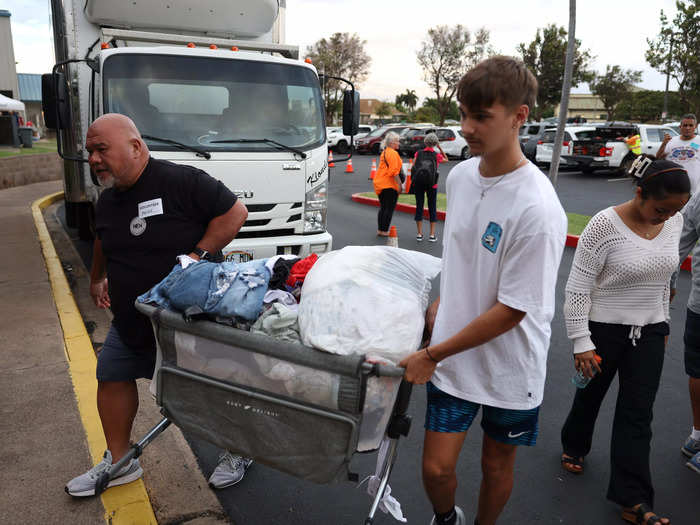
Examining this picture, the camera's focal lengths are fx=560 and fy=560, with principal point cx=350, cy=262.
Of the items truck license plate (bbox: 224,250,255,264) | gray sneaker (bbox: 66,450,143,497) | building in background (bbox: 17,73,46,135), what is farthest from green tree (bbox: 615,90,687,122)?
gray sneaker (bbox: 66,450,143,497)

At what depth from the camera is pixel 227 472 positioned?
2.85 meters

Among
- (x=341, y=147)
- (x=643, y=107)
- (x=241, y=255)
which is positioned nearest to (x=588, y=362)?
(x=241, y=255)

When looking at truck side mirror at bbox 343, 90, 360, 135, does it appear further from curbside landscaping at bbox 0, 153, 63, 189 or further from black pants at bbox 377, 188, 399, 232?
curbside landscaping at bbox 0, 153, 63, 189

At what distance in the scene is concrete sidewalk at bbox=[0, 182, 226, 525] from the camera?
2.60 metres

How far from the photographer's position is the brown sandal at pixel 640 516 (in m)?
2.52

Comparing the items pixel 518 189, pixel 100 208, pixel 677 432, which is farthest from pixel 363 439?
pixel 677 432

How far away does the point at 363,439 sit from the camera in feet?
5.80

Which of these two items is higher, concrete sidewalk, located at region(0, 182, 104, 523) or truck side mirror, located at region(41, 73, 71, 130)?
truck side mirror, located at region(41, 73, 71, 130)

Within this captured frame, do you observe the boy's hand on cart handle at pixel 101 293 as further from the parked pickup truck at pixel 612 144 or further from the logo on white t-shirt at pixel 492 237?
the parked pickup truck at pixel 612 144

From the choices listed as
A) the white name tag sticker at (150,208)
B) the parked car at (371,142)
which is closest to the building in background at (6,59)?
the parked car at (371,142)

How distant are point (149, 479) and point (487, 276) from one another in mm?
2082

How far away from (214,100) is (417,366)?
13.6 ft

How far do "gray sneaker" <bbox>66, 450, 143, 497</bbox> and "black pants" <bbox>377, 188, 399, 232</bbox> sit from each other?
23.0 ft

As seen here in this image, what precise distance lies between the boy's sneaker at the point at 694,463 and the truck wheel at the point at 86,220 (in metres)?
6.57
